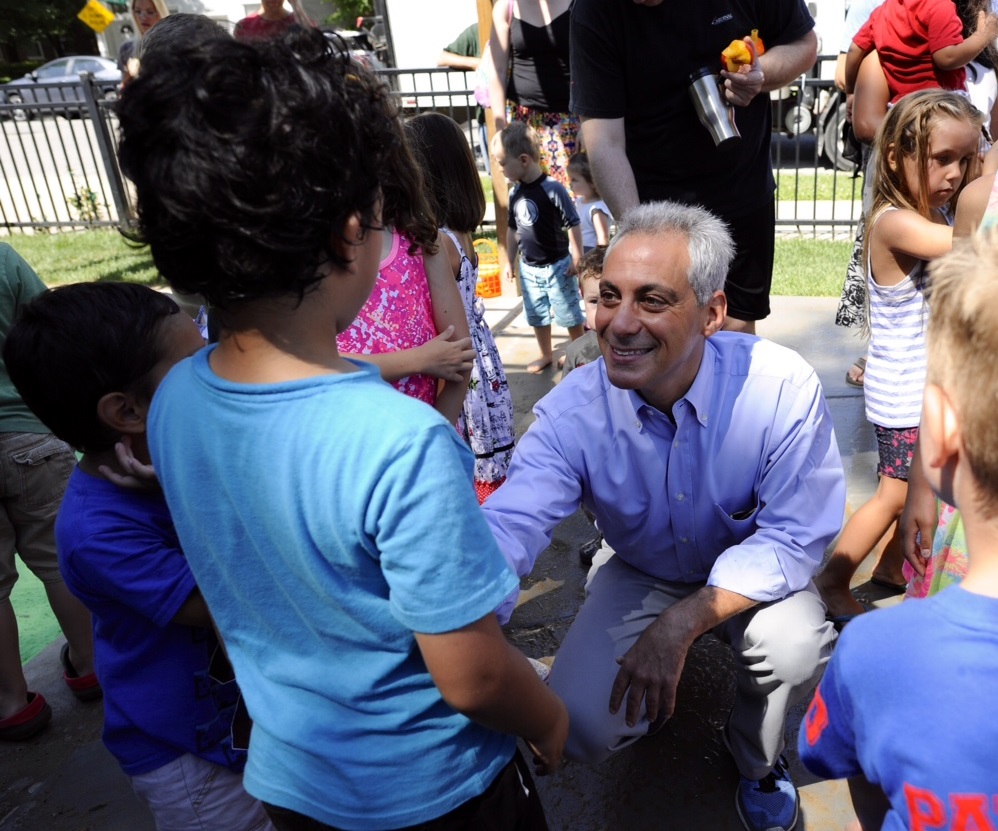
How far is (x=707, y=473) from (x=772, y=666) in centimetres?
47

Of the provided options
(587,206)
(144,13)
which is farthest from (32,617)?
(587,206)

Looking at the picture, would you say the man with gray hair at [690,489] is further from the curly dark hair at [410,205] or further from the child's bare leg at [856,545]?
the child's bare leg at [856,545]

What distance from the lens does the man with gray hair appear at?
6.46 feet

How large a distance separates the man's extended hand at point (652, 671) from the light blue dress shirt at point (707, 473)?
183 mm

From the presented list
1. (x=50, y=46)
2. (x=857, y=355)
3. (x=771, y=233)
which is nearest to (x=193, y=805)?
(x=771, y=233)

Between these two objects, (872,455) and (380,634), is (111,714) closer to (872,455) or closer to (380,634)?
(380,634)

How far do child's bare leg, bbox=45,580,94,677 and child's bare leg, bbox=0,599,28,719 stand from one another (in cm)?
12

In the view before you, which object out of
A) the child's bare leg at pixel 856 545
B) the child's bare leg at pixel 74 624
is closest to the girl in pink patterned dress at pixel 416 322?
the child's bare leg at pixel 74 624

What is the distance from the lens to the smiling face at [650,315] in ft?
6.80

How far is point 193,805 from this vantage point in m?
1.72

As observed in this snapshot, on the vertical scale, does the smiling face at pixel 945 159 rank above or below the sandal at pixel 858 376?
above

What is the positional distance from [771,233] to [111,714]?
285 centimetres

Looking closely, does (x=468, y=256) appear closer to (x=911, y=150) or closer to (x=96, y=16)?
(x=911, y=150)

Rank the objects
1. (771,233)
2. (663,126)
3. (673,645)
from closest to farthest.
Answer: (673,645) < (663,126) < (771,233)
